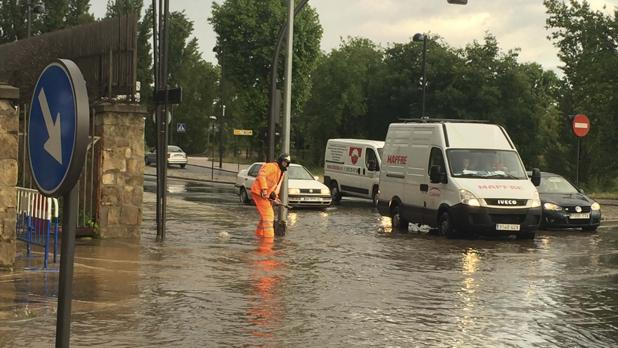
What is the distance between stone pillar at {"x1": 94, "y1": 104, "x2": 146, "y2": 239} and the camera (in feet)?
51.8

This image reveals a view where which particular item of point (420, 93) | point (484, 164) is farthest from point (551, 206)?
point (420, 93)

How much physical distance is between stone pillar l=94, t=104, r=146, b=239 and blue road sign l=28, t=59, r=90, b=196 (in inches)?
463

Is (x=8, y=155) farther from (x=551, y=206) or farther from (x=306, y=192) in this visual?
(x=306, y=192)

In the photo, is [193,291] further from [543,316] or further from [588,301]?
[588,301]

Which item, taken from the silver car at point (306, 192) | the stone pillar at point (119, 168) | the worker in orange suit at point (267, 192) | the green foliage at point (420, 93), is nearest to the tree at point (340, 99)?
the green foliage at point (420, 93)

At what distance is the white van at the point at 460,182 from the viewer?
1838 cm

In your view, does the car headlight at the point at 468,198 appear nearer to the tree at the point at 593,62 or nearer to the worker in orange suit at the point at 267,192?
the worker in orange suit at the point at 267,192

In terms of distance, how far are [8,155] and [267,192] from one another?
22.6 ft

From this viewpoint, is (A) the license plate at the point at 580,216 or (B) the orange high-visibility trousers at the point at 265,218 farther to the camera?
(A) the license plate at the point at 580,216

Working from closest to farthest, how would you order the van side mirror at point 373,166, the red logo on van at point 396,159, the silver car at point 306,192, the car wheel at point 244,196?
the red logo on van at point 396,159 < the silver car at point 306,192 < the van side mirror at point 373,166 < the car wheel at point 244,196

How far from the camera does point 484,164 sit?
19359 millimetres

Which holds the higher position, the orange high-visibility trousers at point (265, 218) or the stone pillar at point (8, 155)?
the stone pillar at point (8, 155)

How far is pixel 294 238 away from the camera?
17875mm

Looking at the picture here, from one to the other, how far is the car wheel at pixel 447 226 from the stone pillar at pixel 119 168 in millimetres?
6322
